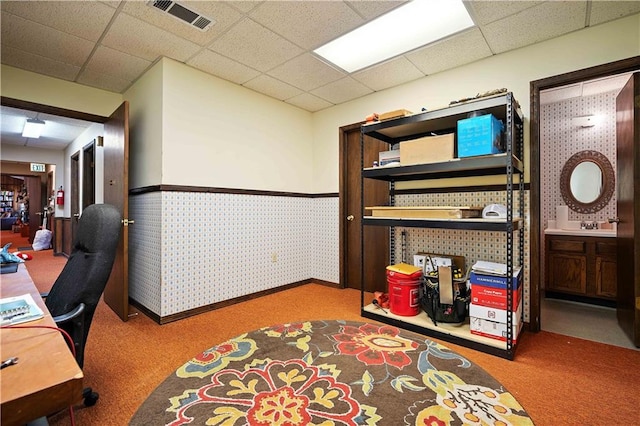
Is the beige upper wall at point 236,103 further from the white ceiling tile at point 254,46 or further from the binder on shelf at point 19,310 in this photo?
the binder on shelf at point 19,310

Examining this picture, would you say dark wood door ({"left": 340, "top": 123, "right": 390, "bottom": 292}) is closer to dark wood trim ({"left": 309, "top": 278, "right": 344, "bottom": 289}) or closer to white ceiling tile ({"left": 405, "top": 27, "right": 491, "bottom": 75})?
dark wood trim ({"left": 309, "top": 278, "right": 344, "bottom": 289})

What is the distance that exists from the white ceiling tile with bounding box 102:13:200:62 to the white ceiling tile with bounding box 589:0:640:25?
3.24 m

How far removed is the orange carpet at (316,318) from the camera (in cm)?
163

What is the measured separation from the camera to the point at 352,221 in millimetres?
4195

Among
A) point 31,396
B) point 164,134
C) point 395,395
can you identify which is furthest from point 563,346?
point 164,134

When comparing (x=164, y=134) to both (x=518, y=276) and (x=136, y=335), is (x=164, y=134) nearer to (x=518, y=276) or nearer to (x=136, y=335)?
(x=136, y=335)

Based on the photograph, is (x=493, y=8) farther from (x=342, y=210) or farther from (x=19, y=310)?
(x=19, y=310)

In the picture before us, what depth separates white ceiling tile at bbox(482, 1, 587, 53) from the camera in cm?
223

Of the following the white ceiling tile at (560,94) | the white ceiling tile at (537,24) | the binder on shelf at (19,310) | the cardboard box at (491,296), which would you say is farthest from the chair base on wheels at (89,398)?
the white ceiling tile at (560,94)

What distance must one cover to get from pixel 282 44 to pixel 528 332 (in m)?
3.46

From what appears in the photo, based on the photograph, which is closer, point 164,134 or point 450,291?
point 450,291

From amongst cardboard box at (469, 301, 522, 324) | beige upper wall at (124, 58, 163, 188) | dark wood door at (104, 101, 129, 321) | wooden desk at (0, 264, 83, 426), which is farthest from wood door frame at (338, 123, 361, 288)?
wooden desk at (0, 264, 83, 426)

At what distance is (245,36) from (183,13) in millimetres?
501

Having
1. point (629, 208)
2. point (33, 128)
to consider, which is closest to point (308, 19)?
point (629, 208)
